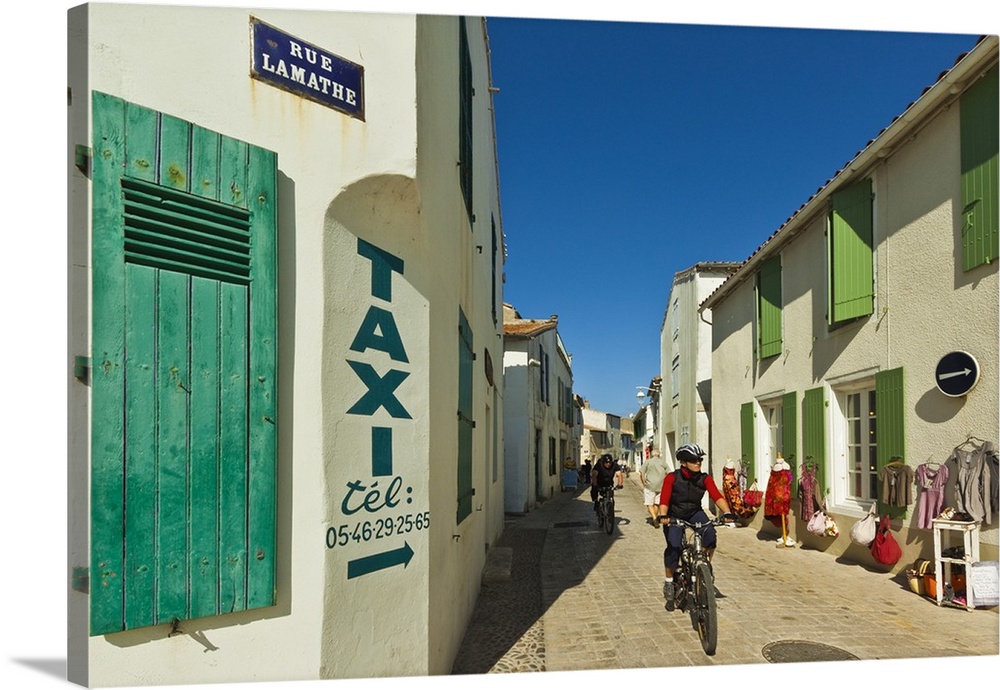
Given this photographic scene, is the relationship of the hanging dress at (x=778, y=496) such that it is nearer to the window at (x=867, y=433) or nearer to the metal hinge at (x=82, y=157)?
the window at (x=867, y=433)

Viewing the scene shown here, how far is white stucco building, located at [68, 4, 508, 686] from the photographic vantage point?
269cm

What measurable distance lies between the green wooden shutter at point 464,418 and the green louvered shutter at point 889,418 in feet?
15.4

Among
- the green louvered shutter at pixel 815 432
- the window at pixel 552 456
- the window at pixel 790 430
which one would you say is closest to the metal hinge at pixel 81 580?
the green louvered shutter at pixel 815 432

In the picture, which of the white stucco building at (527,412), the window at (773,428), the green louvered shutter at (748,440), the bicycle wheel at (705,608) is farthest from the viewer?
the white stucco building at (527,412)

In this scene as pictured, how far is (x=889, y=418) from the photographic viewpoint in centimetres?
669

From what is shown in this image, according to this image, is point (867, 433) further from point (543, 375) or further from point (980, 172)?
point (543, 375)

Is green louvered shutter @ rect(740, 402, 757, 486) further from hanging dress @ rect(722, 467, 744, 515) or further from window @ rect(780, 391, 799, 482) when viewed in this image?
window @ rect(780, 391, 799, 482)

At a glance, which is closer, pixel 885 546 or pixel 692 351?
pixel 885 546

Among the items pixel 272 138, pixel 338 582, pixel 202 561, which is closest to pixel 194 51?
pixel 272 138

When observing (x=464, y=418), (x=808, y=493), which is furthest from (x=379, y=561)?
(x=808, y=493)

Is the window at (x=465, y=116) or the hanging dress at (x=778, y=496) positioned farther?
the hanging dress at (x=778, y=496)

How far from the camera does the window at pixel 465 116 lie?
203 inches

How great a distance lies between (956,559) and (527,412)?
10.6 meters

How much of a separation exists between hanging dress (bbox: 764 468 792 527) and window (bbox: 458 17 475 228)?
640 cm
